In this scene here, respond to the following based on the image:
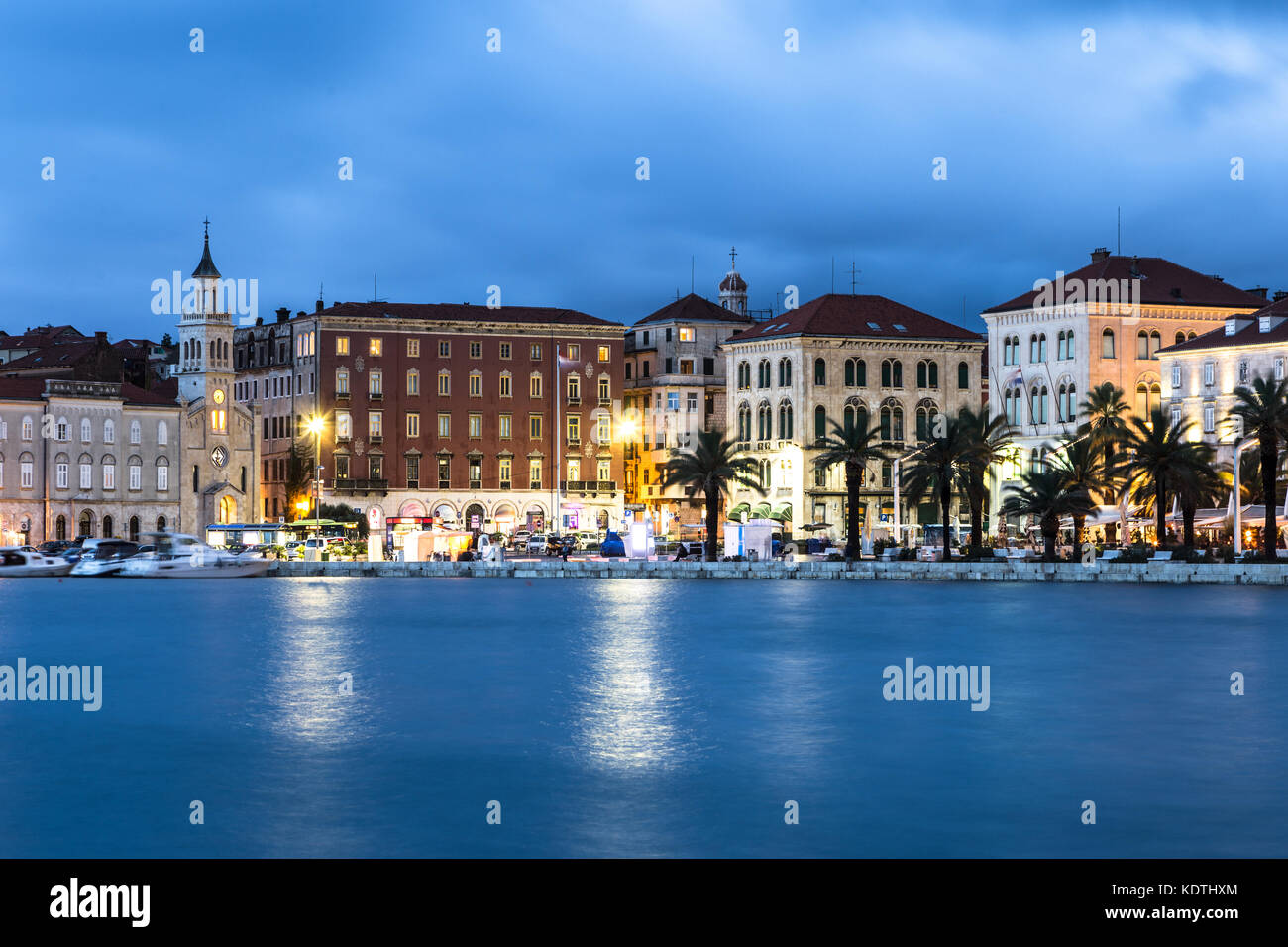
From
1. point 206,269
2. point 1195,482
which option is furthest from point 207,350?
point 1195,482

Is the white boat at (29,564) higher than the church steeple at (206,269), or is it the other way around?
the church steeple at (206,269)

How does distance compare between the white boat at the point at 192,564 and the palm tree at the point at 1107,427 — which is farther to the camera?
the white boat at the point at 192,564

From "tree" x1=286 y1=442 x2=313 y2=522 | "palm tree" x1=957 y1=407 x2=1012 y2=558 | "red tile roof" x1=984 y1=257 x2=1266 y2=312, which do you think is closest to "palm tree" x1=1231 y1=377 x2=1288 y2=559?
"palm tree" x1=957 y1=407 x2=1012 y2=558

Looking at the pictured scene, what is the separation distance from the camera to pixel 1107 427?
279 ft

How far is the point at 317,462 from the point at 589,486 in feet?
66.6

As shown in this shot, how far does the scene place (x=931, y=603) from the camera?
219 feet

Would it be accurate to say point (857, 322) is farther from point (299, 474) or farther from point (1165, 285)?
point (299, 474)

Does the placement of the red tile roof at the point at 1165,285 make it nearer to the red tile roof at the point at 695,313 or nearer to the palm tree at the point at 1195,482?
the red tile roof at the point at 695,313

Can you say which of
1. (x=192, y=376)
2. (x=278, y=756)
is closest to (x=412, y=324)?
(x=192, y=376)

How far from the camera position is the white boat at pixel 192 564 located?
9331 cm

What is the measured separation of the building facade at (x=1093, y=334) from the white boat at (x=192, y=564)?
43.6 metres

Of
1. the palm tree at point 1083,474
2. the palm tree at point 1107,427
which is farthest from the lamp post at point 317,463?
the palm tree at point 1083,474
